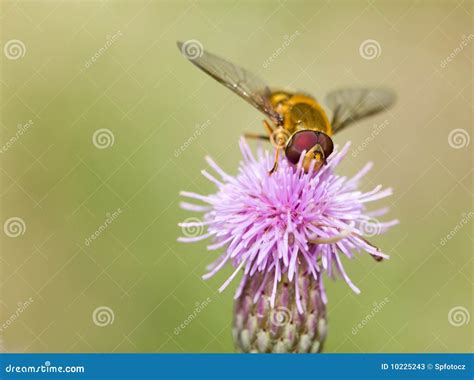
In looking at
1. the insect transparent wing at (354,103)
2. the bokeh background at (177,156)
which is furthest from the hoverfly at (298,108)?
the bokeh background at (177,156)

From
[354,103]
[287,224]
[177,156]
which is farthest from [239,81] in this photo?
[177,156]

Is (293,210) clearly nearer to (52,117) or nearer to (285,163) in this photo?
(285,163)

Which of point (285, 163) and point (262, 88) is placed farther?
point (262, 88)

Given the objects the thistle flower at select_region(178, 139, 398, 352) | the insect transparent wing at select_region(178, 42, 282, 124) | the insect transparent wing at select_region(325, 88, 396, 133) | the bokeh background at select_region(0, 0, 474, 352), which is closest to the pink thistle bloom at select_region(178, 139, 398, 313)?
the thistle flower at select_region(178, 139, 398, 352)

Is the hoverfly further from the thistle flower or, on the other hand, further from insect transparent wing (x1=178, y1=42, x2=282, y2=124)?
the thistle flower

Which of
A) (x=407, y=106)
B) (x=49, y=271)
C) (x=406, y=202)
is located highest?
(x=407, y=106)

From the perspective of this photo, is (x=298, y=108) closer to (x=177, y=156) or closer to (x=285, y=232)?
(x=285, y=232)

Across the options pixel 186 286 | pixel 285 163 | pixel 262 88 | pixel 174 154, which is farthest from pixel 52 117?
pixel 285 163
